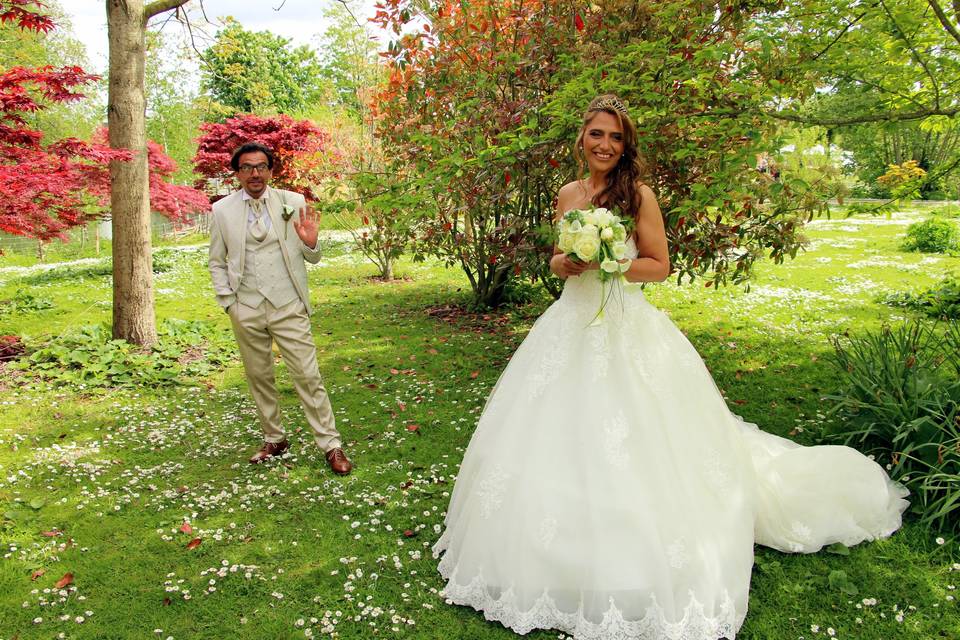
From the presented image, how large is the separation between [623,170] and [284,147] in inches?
617

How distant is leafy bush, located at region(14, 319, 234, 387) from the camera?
7.47m

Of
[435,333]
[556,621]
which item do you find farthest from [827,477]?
[435,333]

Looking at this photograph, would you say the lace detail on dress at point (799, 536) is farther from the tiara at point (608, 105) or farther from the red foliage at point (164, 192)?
the red foliage at point (164, 192)

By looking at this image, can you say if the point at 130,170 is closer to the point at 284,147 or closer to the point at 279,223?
the point at 279,223

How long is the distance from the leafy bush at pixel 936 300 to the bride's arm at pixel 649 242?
7.56 meters

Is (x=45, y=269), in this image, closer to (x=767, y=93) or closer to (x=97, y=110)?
(x=97, y=110)

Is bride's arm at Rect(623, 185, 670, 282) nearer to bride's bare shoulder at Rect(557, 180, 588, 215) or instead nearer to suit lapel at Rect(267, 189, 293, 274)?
bride's bare shoulder at Rect(557, 180, 588, 215)

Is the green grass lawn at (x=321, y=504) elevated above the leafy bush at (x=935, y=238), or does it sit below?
below

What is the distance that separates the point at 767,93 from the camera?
16.4 feet

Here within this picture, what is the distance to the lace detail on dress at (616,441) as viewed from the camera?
3.28 m

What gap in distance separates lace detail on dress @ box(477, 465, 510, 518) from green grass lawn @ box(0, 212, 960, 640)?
0.61m

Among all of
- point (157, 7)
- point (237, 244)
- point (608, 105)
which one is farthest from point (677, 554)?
point (157, 7)

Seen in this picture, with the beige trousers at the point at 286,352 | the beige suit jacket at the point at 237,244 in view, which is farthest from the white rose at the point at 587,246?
the beige trousers at the point at 286,352

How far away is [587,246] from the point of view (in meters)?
3.31
